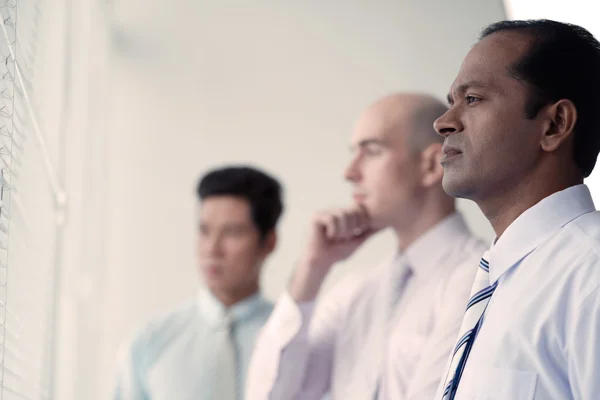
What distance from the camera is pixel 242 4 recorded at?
12.5 feet

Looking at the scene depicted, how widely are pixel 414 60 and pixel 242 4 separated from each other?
0.97 metres

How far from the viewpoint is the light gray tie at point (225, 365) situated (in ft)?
7.66

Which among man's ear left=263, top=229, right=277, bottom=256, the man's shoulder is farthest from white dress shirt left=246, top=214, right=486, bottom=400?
man's ear left=263, top=229, right=277, bottom=256

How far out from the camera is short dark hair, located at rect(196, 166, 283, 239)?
8.38 ft

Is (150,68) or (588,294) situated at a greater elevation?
(150,68)

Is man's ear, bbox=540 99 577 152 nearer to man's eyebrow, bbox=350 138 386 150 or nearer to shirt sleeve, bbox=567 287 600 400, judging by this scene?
shirt sleeve, bbox=567 287 600 400

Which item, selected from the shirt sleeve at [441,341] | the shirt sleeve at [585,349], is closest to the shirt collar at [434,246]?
the shirt sleeve at [441,341]

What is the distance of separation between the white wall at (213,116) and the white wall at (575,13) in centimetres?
170

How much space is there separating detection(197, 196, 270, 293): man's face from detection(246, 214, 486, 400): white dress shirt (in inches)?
20.5

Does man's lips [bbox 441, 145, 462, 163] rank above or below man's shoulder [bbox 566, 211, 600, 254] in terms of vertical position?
above

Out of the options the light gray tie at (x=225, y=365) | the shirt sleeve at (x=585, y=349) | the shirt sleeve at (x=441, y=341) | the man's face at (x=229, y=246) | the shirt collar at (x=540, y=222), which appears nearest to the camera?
the shirt sleeve at (x=585, y=349)

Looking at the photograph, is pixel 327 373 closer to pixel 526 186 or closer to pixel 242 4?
pixel 526 186

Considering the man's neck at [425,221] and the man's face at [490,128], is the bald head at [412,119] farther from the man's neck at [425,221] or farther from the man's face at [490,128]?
the man's face at [490,128]

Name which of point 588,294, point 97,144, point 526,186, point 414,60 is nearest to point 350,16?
point 414,60
